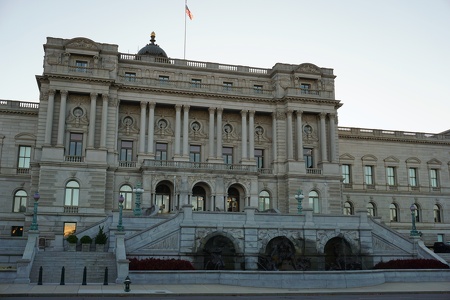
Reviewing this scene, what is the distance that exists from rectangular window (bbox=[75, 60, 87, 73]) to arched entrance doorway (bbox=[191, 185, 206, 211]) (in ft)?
59.4

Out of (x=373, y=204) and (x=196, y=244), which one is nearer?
(x=196, y=244)

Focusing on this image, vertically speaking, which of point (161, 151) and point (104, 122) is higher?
point (104, 122)

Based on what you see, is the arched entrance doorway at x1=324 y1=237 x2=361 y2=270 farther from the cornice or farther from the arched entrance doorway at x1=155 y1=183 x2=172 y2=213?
the cornice

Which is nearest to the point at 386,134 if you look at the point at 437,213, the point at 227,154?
the point at 437,213

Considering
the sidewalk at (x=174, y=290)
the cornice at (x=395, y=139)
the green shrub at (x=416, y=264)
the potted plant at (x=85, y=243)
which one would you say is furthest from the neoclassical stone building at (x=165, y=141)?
the sidewalk at (x=174, y=290)

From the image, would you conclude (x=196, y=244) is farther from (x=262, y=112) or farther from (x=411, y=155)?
(x=411, y=155)

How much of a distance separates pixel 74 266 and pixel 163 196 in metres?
23.5

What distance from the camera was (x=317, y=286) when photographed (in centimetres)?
2906

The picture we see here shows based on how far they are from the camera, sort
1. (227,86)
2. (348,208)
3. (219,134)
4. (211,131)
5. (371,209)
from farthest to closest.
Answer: (371,209) → (348,208) → (227,86) → (219,134) → (211,131)

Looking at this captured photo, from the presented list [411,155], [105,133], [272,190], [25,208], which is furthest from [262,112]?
[25,208]

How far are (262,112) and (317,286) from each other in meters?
34.5

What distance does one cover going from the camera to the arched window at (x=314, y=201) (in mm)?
58312

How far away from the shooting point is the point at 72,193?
51219 mm

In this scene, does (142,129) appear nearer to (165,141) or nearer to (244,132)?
(165,141)
